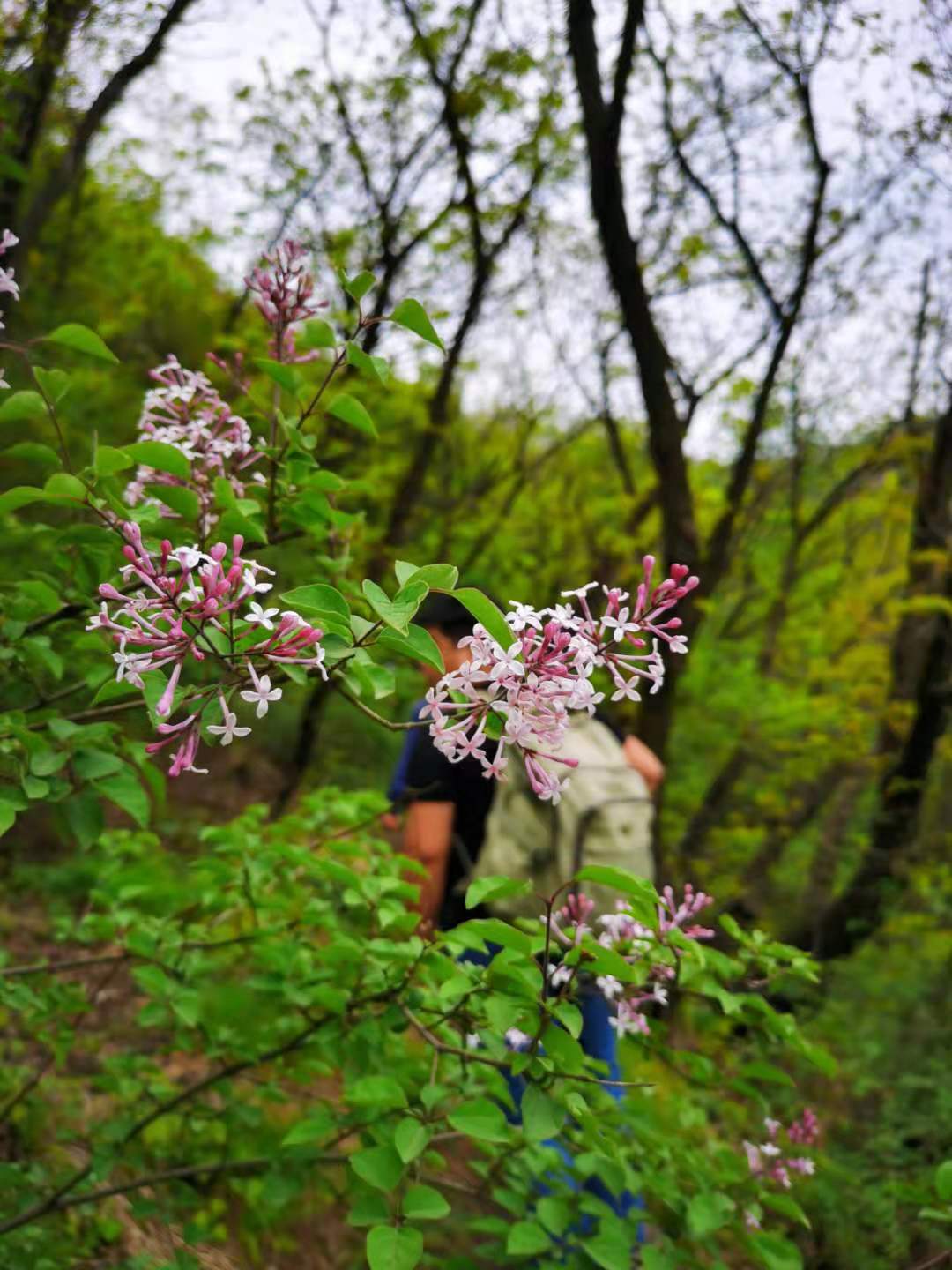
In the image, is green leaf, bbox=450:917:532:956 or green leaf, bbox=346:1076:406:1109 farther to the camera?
green leaf, bbox=346:1076:406:1109

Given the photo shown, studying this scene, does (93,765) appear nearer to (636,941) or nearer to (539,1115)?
(539,1115)

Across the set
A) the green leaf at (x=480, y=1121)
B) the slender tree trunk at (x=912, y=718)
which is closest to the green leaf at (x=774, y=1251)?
the green leaf at (x=480, y=1121)

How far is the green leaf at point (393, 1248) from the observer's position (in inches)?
46.8

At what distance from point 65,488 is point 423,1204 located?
1.17 meters

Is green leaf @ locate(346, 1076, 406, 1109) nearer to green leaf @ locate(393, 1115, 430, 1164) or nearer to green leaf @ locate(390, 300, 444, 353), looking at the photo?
green leaf @ locate(393, 1115, 430, 1164)

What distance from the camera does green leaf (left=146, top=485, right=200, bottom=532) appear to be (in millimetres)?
1400

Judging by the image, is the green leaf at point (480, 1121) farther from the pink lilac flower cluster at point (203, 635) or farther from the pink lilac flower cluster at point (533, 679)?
the pink lilac flower cluster at point (203, 635)

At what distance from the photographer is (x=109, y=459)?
1.26 m

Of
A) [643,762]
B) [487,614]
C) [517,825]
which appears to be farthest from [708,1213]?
[643,762]

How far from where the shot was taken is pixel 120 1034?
411cm

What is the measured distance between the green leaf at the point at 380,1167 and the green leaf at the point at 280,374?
1.20m

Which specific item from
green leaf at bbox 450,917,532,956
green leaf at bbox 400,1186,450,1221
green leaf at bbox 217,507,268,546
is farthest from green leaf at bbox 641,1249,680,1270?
green leaf at bbox 217,507,268,546

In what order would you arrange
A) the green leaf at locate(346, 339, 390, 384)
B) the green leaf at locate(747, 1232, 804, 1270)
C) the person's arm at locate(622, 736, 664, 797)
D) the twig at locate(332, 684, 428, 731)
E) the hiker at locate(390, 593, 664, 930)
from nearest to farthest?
1. the twig at locate(332, 684, 428, 731)
2. the green leaf at locate(346, 339, 390, 384)
3. the green leaf at locate(747, 1232, 804, 1270)
4. the hiker at locate(390, 593, 664, 930)
5. the person's arm at locate(622, 736, 664, 797)

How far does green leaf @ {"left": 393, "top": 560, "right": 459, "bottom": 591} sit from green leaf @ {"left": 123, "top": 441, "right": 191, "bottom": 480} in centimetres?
47
